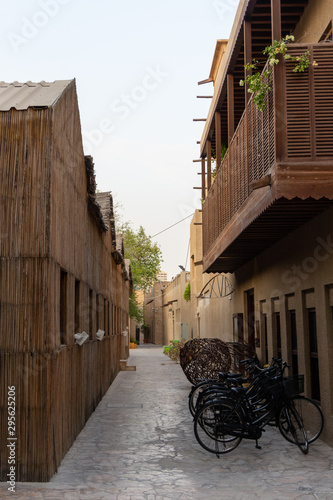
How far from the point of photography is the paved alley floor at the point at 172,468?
5867mm

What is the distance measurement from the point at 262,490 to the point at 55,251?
3.64m

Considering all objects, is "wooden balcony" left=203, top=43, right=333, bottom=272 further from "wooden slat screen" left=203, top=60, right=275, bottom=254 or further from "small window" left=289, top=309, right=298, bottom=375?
"small window" left=289, top=309, right=298, bottom=375

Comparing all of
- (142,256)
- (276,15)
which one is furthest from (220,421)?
(142,256)

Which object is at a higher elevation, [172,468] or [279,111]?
[279,111]

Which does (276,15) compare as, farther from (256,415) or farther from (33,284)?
(256,415)

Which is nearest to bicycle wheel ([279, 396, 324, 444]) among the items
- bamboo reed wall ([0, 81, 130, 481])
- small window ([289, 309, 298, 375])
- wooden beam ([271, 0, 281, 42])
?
small window ([289, 309, 298, 375])

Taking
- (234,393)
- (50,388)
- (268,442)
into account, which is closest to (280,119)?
(234,393)

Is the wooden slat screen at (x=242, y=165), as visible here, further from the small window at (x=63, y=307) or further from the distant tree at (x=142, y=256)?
the distant tree at (x=142, y=256)

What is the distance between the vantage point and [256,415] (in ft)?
25.7

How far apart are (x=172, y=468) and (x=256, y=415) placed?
1.54m

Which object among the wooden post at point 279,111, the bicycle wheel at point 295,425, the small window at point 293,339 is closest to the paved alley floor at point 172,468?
the bicycle wheel at point 295,425

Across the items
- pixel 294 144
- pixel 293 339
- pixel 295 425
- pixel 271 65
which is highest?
pixel 271 65

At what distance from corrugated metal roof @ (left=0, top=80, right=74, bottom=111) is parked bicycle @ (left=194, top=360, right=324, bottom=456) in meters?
4.52

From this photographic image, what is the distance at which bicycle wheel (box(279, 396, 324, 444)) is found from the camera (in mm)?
7809
